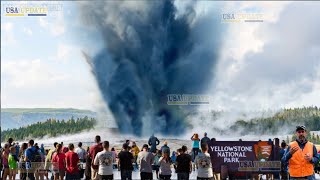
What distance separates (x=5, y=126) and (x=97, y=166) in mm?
45116

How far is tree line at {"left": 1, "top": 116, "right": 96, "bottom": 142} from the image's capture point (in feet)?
195

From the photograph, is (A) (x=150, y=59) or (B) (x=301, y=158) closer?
(B) (x=301, y=158)

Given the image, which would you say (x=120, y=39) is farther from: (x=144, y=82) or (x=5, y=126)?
(x=5, y=126)

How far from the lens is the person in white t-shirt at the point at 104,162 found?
17.1 m

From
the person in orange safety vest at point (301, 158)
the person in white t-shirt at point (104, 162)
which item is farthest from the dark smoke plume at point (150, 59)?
the person in orange safety vest at point (301, 158)

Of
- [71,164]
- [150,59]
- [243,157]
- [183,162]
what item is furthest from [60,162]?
[150,59]

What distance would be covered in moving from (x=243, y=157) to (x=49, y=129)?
46139 mm

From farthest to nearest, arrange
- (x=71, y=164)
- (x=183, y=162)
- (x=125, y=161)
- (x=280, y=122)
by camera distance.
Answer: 1. (x=280, y=122)
2. (x=125, y=161)
3. (x=183, y=162)
4. (x=71, y=164)

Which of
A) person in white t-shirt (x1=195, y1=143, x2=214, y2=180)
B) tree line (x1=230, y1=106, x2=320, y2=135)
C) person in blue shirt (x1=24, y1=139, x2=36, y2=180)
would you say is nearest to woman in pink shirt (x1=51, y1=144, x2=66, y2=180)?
person in blue shirt (x1=24, y1=139, x2=36, y2=180)

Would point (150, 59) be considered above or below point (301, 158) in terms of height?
above

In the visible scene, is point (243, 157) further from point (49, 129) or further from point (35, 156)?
point (49, 129)

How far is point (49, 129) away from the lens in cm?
6172

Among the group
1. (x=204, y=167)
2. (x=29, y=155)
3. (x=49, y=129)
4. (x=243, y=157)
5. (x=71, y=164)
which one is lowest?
(x=204, y=167)

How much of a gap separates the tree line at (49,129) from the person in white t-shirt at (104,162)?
41707 millimetres
